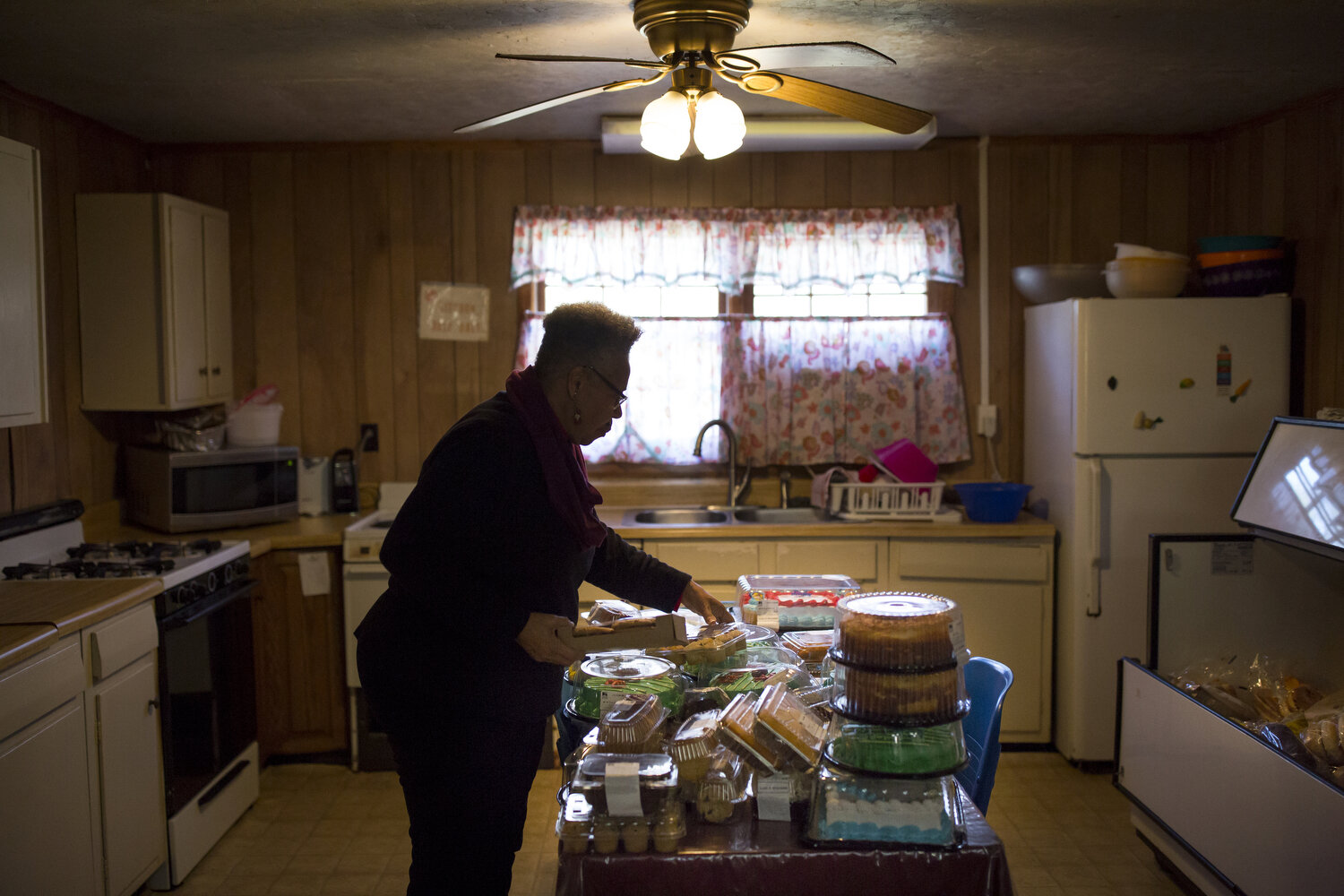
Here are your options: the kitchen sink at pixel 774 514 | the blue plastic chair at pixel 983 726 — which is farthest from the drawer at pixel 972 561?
the blue plastic chair at pixel 983 726

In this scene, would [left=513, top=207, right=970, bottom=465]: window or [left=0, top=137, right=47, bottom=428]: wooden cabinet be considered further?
[left=513, top=207, right=970, bottom=465]: window

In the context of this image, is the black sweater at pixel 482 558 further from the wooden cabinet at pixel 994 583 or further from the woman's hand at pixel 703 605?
the wooden cabinet at pixel 994 583

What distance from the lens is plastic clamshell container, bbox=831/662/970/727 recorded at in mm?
1451

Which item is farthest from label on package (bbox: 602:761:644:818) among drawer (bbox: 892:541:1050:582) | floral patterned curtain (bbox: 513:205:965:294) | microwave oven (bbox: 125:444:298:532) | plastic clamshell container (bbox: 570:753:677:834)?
floral patterned curtain (bbox: 513:205:965:294)

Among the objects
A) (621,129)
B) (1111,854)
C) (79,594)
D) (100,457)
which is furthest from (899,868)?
(100,457)

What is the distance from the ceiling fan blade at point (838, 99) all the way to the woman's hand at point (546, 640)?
126 centimetres

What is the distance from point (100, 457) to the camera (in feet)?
12.2

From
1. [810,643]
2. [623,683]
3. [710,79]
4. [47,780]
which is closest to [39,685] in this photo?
[47,780]

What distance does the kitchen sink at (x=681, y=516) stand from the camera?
4023mm

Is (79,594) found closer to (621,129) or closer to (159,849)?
(159,849)

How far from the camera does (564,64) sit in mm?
3061

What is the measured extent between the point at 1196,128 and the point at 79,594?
13.8 feet

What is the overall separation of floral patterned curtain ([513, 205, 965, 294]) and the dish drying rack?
87 centimetres

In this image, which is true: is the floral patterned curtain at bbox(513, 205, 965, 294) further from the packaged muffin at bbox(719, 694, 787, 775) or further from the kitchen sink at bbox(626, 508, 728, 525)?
the packaged muffin at bbox(719, 694, 787, 775)
